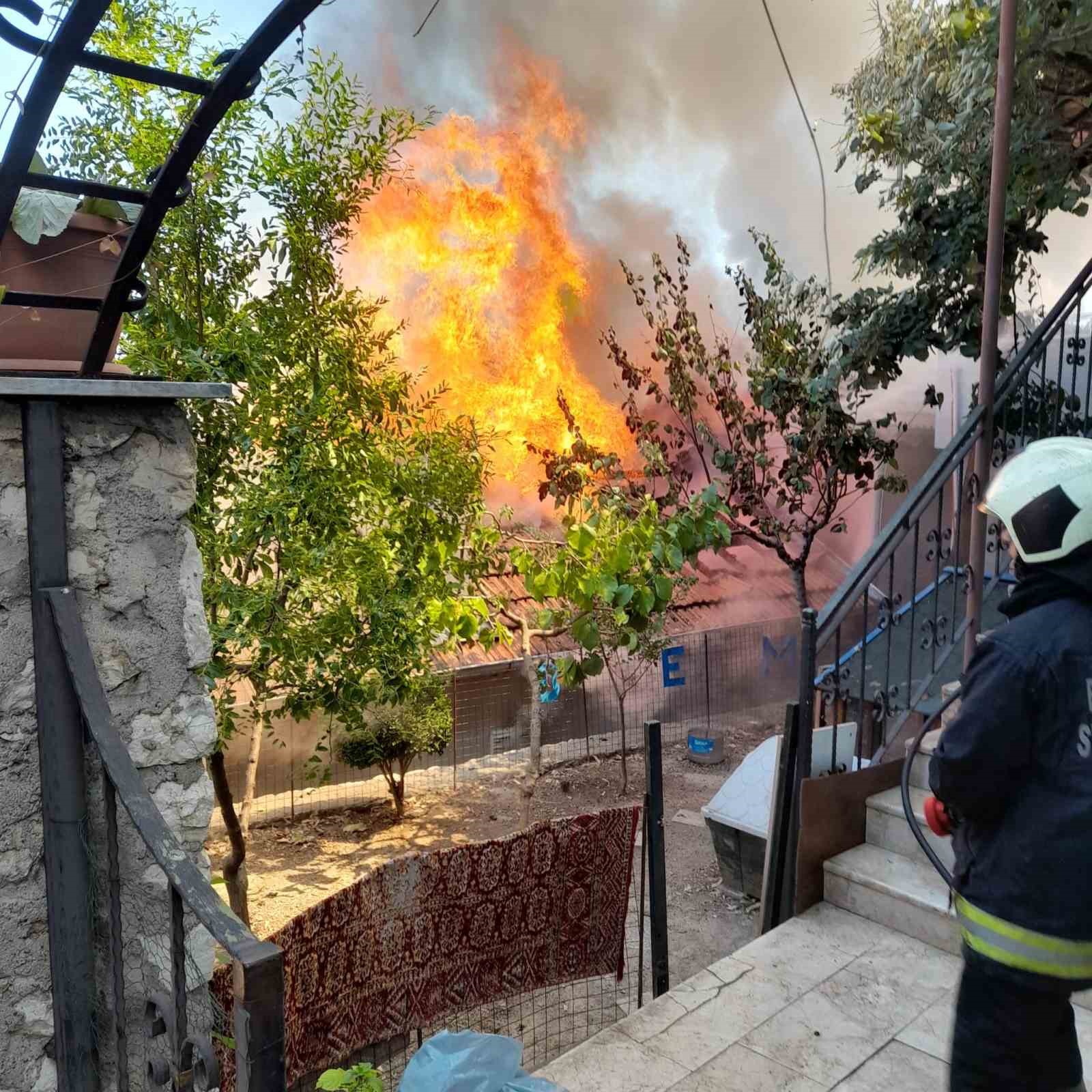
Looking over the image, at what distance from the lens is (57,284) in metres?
2.07

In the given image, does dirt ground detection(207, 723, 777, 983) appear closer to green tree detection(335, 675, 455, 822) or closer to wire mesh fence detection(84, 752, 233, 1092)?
green tree detection(335, 675, 455, 822)

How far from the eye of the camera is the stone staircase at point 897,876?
3.71 m

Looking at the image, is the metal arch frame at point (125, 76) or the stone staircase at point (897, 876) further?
the stone staircase at point (897, 876)

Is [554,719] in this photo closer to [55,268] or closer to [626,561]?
[626,561]

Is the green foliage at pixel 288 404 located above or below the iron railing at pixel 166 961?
above

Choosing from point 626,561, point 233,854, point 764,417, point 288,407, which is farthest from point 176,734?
point 764,417

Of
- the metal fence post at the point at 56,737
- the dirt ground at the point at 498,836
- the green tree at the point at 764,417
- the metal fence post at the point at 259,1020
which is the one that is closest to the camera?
the metal fence post at the point at 259,1020

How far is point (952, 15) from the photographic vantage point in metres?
5.16

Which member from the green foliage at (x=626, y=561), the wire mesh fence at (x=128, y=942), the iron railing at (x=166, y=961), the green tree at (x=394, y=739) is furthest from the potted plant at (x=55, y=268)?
the green tree at (x=394, y=739)

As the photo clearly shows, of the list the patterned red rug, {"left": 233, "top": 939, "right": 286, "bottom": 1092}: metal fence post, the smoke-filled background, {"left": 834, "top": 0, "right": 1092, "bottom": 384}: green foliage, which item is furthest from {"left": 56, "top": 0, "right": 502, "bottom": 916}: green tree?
the smoke-filled background

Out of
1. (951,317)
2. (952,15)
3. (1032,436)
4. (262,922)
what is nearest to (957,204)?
(951,317)

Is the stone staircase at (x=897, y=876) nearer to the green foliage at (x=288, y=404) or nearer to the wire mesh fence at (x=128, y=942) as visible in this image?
the green foliage at (x=288, y=404)

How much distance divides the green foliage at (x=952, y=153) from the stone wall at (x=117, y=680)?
514 centimetres

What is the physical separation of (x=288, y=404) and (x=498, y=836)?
6496 mm
